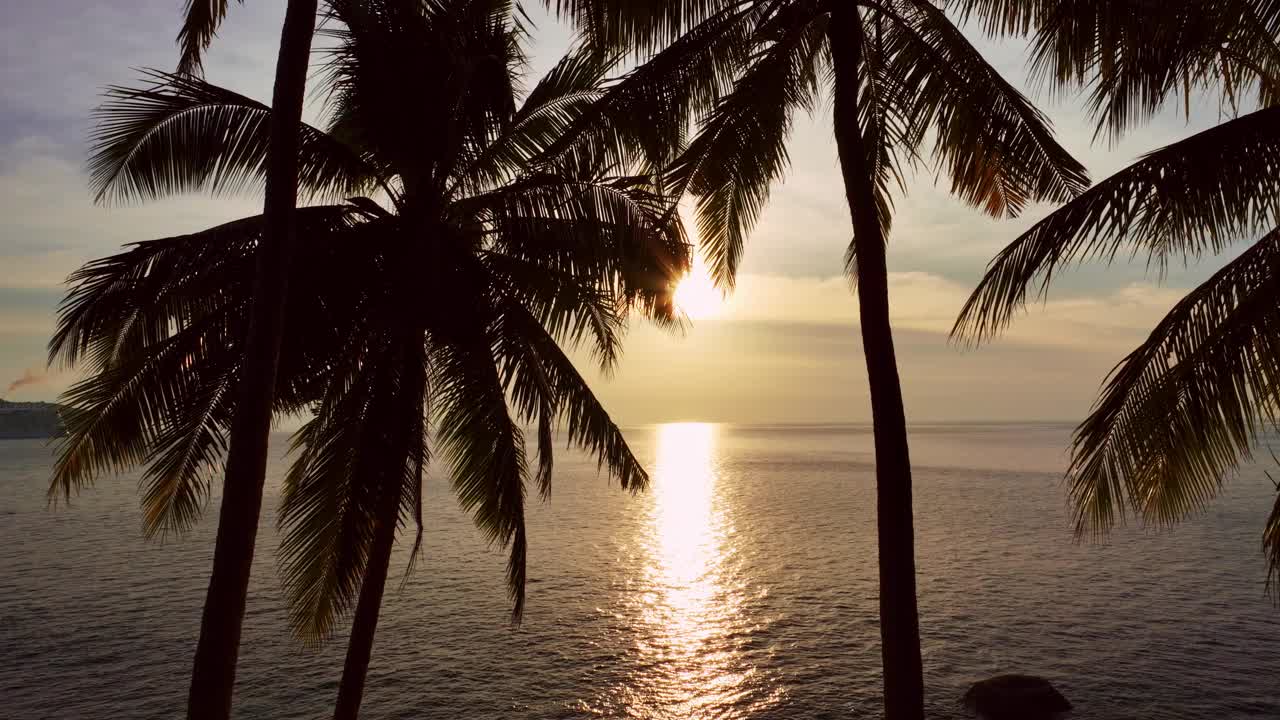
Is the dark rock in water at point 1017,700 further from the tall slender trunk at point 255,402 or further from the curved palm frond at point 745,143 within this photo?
the tall slender trunk at point 255,402

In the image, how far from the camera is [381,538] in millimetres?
8141

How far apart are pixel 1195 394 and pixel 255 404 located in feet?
22.1

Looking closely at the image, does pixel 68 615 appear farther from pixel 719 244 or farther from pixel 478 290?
pixel 719 244

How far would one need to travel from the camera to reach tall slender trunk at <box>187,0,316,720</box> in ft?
17.1

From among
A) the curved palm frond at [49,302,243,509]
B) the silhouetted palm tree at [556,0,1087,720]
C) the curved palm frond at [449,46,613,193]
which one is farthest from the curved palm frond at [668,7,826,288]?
the curved palm frond at [49,302,243,509]

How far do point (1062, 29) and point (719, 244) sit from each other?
4.56 meters

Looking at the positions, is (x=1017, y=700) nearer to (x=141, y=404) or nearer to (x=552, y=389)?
(x=552, y=389)

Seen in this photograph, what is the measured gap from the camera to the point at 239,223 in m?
8.02

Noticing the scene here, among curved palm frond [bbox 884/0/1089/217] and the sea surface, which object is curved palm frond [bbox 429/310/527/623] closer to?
curved palm frond [bbox 884/0/1089/217]

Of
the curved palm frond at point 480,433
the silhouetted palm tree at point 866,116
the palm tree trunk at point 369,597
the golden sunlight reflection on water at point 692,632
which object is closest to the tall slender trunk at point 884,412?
the silhouetted palm tree at point 866,116

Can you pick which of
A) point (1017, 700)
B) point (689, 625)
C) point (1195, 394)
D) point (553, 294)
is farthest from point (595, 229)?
point (689, 625)

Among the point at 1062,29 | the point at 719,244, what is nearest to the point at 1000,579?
the point at 719,244

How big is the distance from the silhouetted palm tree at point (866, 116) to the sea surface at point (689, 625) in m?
11.1

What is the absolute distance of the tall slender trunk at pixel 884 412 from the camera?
6848 millimetres
